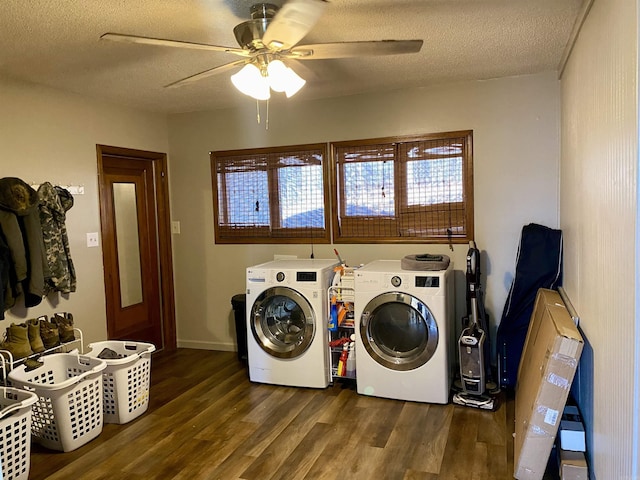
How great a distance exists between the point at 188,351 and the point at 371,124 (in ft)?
9.10

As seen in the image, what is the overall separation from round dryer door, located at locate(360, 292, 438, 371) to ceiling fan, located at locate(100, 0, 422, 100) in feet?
5.42

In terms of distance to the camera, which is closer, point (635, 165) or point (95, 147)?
point (635, 165)

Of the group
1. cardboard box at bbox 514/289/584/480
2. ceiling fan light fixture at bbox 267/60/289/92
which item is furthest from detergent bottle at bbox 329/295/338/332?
ceiling fan light fixture at bbox 267/60/289/92

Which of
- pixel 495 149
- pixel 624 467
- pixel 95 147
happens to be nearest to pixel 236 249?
pixel 95 147

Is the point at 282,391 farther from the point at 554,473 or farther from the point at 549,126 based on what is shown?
the point at 549,126

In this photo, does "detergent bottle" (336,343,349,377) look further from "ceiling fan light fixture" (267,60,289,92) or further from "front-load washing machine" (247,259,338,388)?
"ceiling fan light fixture" (267,60,289,92)

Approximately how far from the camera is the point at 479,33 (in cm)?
270

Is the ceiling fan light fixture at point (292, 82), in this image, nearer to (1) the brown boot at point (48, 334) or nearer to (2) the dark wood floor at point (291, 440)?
(2) the dark wood floor at point (291, 440)

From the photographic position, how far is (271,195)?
444 cm

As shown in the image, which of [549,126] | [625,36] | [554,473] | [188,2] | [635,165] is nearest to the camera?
[635,165]

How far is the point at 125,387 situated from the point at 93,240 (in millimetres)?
1344

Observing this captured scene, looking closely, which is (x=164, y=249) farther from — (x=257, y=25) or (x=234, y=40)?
(x=257, y=25)

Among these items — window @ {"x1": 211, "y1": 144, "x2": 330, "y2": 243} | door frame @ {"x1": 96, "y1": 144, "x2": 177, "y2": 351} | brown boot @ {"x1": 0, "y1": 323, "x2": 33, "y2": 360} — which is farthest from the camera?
door frame @ {"x1": 96, "y1": 144, "x2": 177, "y2": 351}

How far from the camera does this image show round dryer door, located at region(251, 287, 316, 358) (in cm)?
364
